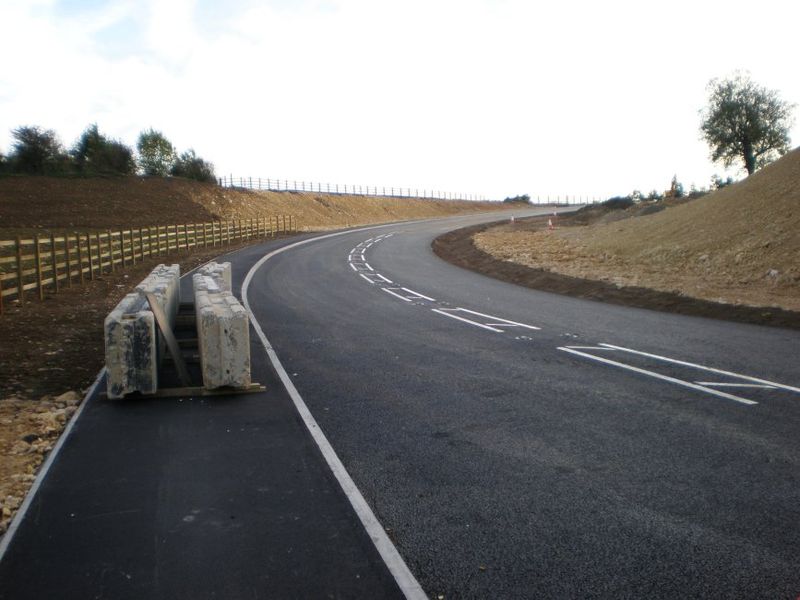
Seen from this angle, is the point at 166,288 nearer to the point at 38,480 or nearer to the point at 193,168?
the point at 38,480

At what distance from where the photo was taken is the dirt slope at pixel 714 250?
17156 mm

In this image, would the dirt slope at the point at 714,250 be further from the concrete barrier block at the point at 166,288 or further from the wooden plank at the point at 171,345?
the wooden plank at the point at 171,345

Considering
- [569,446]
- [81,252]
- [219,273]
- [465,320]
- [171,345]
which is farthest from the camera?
[81,252]

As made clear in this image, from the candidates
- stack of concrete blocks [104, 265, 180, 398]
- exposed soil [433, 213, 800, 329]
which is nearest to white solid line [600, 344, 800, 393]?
exposed soil [433, 213, 800, 329]

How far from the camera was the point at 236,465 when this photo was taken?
563 cm

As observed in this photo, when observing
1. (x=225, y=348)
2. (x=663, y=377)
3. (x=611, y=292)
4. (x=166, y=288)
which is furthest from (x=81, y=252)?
(x=663, y=377)

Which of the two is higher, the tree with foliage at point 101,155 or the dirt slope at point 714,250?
the tree with foliage at point 101,155

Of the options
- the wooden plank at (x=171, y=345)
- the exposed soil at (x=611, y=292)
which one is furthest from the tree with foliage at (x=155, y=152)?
the wooden plank at (x=171, y=345)

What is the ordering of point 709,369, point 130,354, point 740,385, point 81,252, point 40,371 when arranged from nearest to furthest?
point 130,354
point 740,385
point 709,369
point 40,371
point 81,252

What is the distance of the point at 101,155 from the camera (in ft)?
198


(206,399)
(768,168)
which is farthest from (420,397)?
(768,168)

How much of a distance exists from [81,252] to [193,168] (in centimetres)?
4836

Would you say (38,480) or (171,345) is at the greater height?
(171,345)

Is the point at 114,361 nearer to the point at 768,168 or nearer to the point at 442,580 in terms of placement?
the point at 442,580
